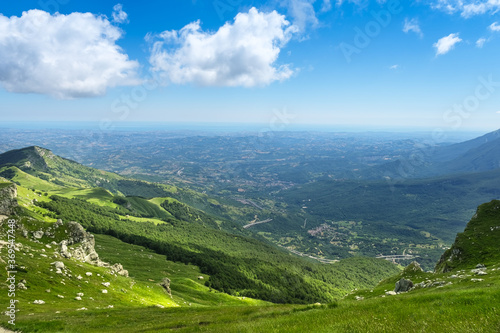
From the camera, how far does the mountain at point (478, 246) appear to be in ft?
148

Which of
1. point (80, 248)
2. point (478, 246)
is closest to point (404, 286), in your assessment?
point (478, 246)

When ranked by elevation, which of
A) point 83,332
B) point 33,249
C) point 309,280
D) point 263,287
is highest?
point 83,332

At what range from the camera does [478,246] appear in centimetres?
4916

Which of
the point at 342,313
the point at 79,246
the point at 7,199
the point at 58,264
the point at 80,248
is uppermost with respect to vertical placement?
the point at 342,313

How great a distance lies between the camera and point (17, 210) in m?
87.6

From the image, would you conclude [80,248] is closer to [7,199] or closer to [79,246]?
[79,246]

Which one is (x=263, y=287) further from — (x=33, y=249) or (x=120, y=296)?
(x=33, y=249)

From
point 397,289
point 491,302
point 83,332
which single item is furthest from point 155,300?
point 491,302

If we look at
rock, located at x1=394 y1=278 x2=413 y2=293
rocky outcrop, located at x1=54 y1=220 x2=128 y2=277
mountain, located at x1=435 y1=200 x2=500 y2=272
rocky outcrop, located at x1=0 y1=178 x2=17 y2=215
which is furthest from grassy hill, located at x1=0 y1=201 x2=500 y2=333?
rocky outcrop, located at x1=0 y1=178 x2=17 y2=215

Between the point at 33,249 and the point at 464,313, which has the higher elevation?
the point at 464,313

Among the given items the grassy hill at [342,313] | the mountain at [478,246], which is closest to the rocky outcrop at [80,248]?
the grassy hill at [342,313]

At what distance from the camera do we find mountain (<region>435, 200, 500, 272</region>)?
44969 mm

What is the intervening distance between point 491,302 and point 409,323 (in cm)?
520

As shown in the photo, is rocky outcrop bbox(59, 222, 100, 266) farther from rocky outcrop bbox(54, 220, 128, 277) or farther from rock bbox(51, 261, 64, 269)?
rock bbox(51, 261, 64, 269)
